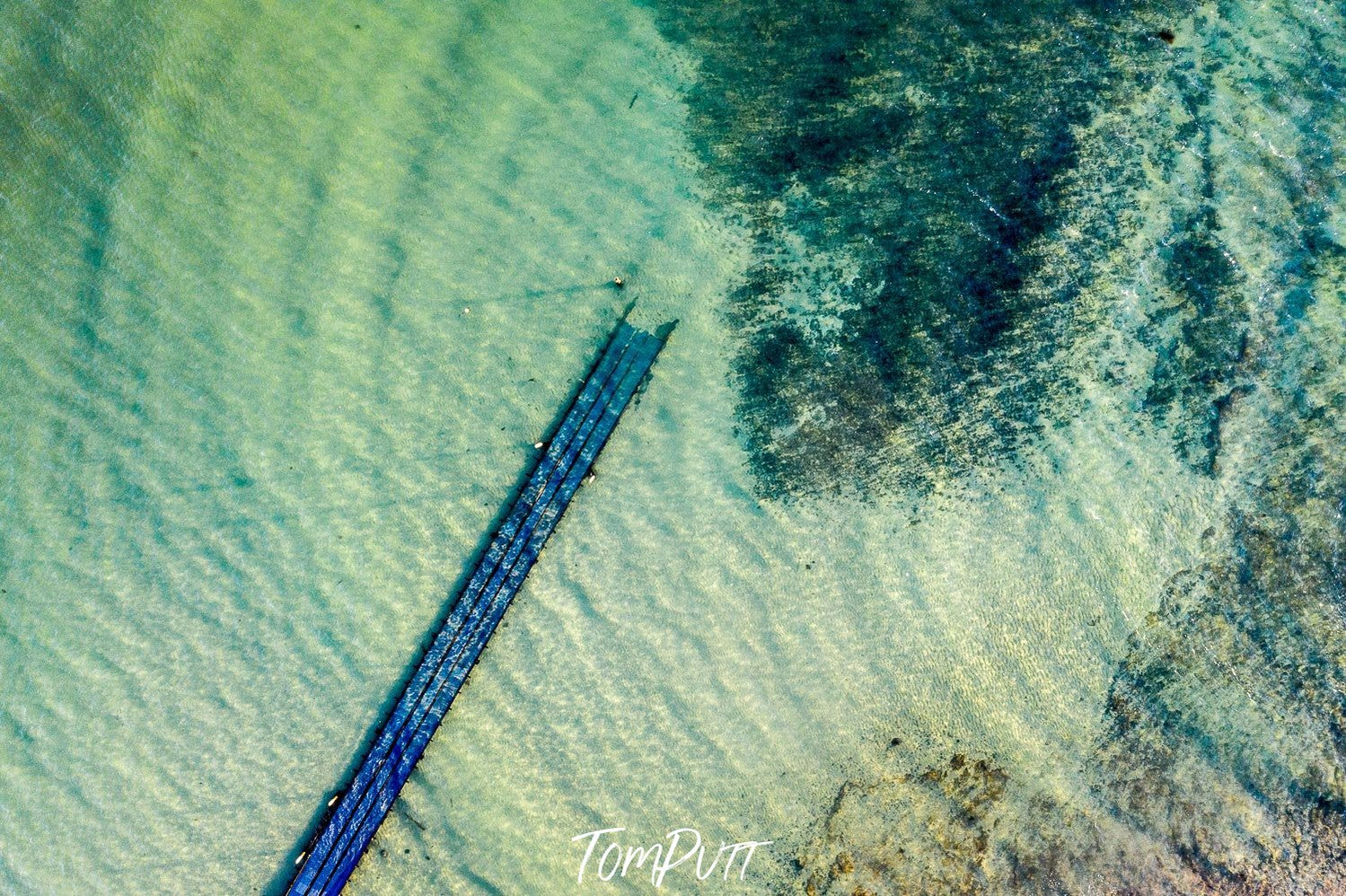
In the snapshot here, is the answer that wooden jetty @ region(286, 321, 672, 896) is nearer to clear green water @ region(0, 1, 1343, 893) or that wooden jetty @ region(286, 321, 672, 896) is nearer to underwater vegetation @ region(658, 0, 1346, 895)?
clear green water @ region(0, 1, 1343, 893)

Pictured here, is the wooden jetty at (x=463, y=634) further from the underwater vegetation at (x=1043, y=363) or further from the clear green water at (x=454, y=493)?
the underwater vegetation at (x=1043, y=363)

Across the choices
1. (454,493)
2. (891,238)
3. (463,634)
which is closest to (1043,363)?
(891,238)

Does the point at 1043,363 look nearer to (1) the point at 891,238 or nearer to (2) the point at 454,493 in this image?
(1) the point at 891,238

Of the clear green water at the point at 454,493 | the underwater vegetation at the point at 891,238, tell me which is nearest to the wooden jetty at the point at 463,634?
the clear green water at the point at 454,493

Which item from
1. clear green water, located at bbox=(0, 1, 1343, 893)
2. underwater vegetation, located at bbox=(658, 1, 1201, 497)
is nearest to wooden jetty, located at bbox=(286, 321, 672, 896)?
clear green water, located at bbox=(0, 1, 1343, 893)

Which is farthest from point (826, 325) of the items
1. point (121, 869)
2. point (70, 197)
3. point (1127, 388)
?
point (121, 869)
